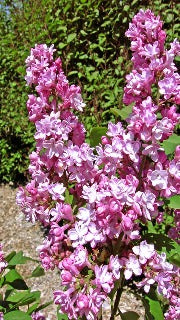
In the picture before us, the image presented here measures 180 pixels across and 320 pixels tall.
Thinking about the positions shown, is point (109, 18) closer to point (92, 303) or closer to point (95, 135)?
point (95, 135)

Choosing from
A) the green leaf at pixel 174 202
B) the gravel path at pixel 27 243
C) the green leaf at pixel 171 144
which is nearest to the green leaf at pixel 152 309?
the green leaf at pixel 174 202

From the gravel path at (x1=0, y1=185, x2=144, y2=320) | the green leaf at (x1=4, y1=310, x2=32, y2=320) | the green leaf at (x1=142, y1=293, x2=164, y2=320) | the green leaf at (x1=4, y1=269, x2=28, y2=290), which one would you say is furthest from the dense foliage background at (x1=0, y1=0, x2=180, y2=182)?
the green leaf at (x1=142, y1=293, x2=164, y2=320)

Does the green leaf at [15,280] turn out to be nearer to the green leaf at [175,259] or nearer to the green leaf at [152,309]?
the green leaf at [152,309]

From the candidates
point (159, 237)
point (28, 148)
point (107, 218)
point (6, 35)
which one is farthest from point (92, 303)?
point (6, 35)

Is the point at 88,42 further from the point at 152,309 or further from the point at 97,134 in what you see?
the point at 152,309

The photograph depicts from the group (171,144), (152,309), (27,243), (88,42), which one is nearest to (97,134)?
(171,144)
